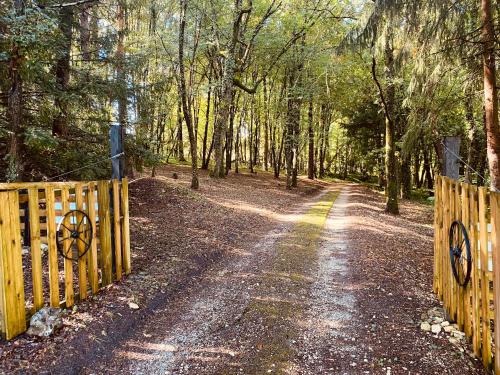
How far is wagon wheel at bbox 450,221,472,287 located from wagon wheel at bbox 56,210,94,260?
4778 mm

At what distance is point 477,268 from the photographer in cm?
374

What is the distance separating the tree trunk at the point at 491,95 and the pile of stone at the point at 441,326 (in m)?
2.98

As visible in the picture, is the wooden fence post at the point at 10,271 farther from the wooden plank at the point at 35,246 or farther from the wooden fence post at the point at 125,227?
the wooden fence post at the point at 125,227

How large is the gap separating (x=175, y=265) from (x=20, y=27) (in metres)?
4.56

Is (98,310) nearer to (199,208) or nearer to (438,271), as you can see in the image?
(438,271)

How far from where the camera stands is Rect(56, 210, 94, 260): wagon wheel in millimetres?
4730

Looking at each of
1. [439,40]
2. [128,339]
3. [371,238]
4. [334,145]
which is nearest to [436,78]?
[439,40]

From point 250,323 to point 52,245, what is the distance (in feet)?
8.91

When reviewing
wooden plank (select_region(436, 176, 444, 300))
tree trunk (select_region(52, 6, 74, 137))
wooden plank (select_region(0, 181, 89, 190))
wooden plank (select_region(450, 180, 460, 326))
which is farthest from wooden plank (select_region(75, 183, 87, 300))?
wooden plank (select_region(436, 176, 444, 300))

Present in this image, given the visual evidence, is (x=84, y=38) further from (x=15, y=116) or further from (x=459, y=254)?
(x=459, y=254)

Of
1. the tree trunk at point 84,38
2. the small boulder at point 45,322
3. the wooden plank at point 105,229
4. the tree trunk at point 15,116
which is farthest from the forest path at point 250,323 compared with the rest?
the tree trunk at point 84,38

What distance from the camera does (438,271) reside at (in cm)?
550

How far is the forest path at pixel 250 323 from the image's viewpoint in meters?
3.85

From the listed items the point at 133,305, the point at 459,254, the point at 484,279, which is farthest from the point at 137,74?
the point at 484,279
